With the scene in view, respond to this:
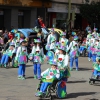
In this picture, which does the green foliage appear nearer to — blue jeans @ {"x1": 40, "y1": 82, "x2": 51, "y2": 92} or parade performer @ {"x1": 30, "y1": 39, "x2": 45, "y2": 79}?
parade performer @ {"x1": 30, "y1": 39, "x2": 45, "y2": 79}

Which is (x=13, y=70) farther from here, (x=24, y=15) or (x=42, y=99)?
(x=24, y=15)

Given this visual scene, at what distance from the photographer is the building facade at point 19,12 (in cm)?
3178

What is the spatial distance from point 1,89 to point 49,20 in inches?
1048

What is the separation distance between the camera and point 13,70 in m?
17.4

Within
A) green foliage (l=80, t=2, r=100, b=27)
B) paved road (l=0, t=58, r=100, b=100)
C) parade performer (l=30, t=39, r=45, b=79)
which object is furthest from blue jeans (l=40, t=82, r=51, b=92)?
→ green foliage (l=80, t=2, r=100, b=27)

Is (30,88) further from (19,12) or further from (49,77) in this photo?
(19,12)

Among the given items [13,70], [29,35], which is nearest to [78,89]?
[13,70]

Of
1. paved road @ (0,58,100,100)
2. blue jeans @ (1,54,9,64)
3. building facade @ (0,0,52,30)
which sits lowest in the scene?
paved road @ (0,58,100,100)

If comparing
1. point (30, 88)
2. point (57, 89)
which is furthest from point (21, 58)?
point (57, 89)

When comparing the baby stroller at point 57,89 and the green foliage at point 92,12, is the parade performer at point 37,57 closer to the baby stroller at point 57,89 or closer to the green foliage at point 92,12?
the baby stroller at point 57,89

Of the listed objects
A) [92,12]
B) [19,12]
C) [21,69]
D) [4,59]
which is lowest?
[21,69]

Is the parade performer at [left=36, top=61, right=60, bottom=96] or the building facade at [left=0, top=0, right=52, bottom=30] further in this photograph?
the building facade at [left=0, top=0, right=52, bottom=30]

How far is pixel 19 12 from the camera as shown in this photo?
3412 cm

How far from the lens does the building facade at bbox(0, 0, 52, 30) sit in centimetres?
3178
